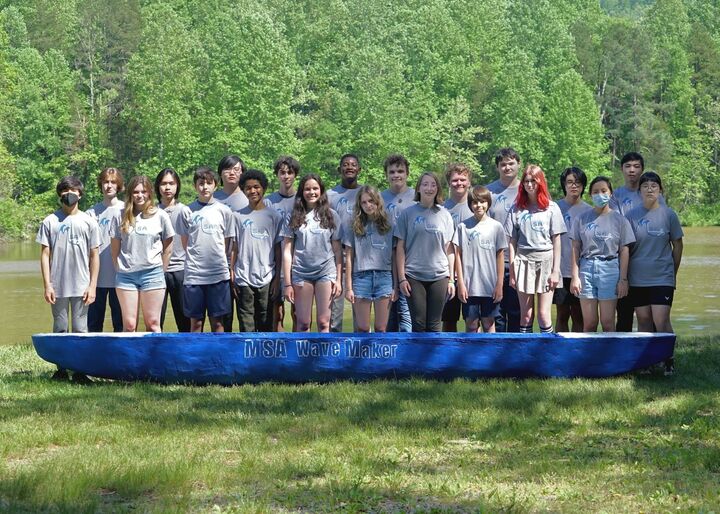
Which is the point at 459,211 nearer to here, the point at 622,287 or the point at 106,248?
the point at 622,287

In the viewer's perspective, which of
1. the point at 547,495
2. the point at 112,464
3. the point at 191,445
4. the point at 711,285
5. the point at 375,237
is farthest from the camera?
the point at 711,285

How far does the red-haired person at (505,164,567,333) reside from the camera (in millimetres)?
8875

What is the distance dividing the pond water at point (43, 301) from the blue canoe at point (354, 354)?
20.5ft

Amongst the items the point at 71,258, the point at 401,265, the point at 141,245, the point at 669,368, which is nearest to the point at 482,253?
the point at 401,265

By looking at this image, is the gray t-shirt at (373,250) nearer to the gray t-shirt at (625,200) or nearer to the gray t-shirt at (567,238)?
the gray t-shirt at (567,238)

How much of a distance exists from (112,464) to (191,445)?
25.6 inches

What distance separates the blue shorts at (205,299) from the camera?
29.5ft

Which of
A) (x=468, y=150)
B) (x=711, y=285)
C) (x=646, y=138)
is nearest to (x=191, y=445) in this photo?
(x=711, y=285)

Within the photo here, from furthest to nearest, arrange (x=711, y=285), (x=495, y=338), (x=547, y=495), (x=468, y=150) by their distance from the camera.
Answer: (x=468, y=150), (x=711, y=285), (x=495, y=338), (x=547, y=495)

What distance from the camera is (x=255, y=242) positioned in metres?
9.06

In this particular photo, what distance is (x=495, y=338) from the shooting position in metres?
8.14

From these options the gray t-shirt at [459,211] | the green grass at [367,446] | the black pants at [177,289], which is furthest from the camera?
the black pants at [177,289]

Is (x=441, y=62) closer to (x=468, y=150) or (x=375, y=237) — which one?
(x=468, y=150)

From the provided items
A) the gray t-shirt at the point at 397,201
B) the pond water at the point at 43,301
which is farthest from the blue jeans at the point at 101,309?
the pond water at the point at 43,301
